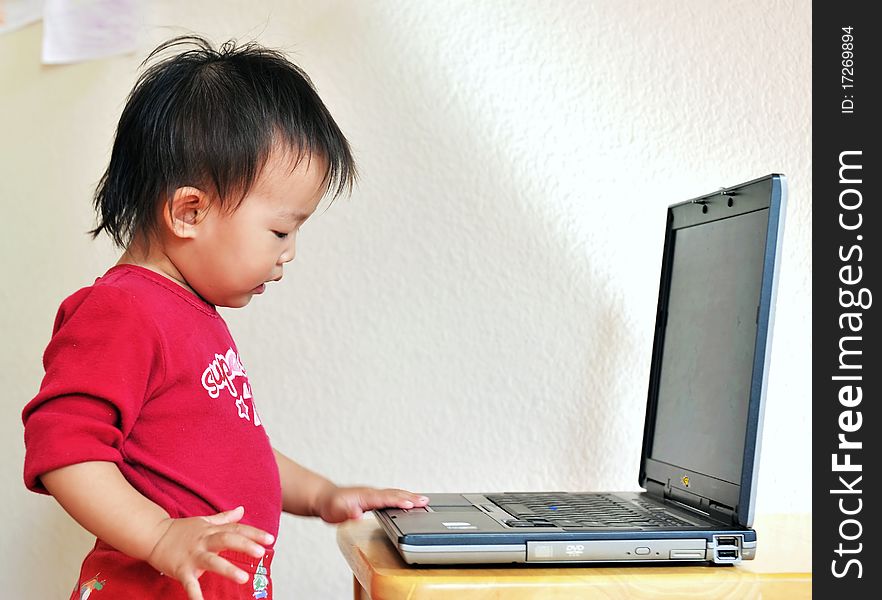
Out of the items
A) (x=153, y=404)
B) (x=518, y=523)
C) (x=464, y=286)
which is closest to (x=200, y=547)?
(x=153, y=404)

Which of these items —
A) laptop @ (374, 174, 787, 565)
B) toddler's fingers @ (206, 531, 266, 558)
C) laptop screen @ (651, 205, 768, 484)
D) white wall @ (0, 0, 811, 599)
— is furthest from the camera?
white wall @ (0, 0, 811, 599)

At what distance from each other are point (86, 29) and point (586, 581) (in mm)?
950

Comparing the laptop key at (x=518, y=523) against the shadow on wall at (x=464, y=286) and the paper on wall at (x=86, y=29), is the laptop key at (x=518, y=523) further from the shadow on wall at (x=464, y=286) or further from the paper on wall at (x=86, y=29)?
the paper on wall at (x=86, y=29)

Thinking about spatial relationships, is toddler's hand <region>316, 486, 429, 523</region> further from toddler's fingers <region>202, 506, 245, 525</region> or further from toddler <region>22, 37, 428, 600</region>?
toddler's fingers <region>202, 506, 245, 525</region>

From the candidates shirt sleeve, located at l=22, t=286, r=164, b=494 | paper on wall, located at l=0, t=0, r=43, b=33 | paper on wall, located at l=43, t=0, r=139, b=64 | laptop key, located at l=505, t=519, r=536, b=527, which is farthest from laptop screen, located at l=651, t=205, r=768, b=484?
paper on wall, located at l=0, t=0, r=43, b=33

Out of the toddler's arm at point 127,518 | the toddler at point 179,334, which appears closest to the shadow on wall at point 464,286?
the toddler at point 179,334

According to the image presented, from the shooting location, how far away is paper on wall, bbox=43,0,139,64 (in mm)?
1193

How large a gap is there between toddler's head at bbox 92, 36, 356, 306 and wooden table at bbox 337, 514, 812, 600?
0.28 meters

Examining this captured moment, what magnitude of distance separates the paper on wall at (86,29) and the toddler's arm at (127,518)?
72 cm

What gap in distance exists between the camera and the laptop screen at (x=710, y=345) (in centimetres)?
81

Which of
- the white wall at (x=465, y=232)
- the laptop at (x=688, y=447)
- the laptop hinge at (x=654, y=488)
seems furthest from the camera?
the white wall at (x=465, y=232)

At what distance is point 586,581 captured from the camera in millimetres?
679
